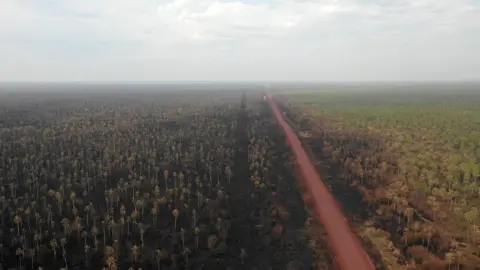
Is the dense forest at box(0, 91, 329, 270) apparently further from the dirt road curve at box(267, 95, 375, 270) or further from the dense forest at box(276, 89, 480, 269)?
the dense forest at box(276, 89, 480, 269)

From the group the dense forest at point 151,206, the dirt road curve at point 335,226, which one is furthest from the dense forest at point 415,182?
the dense forest at point 151,206

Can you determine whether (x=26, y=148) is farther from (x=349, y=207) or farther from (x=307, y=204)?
(x=349, y=207)

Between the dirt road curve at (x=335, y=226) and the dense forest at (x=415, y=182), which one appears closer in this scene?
the dirt road curve at (x=335, y=226)

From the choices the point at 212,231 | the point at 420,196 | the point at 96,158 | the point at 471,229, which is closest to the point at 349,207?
the point at 420,196

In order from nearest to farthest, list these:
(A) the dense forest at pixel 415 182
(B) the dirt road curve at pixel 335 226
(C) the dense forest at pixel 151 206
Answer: (B) the dirt road curve at pixel 335 226, (C) the dense forest at pixel 151 206, (A) the dense forest at pixel 415 182

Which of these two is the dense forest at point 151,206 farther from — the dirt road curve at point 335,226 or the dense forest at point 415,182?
the dense forest at point 415,182

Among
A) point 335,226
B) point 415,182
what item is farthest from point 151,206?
point 415,182

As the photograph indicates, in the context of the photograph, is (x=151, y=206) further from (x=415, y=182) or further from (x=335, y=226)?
(x=415, y=182)
